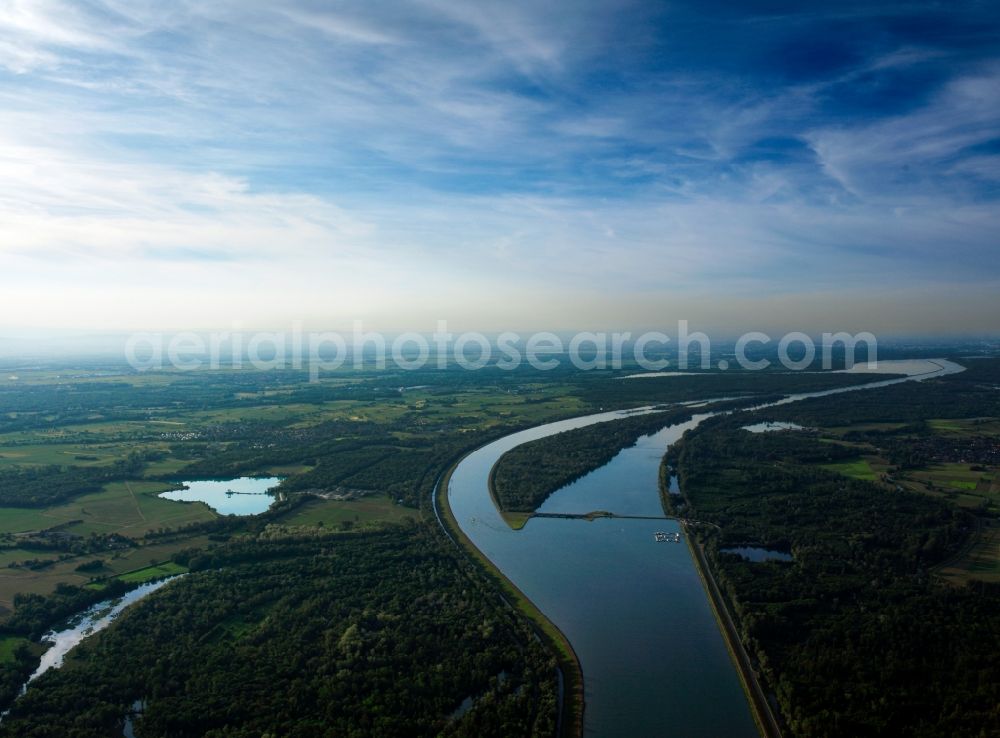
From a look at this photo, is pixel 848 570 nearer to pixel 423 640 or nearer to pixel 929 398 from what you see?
pixel 423 640

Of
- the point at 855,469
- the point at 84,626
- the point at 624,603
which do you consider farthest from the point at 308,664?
the point at 855,469

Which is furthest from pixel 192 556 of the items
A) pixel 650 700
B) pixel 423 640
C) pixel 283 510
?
pixel 650 700

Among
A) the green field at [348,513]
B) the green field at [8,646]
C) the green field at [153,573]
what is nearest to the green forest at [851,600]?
the green field at [348,513]

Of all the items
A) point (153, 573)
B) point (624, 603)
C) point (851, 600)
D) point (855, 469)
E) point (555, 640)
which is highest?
point (855, 469)

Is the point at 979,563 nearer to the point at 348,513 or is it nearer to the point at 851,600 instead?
the point at 851,600

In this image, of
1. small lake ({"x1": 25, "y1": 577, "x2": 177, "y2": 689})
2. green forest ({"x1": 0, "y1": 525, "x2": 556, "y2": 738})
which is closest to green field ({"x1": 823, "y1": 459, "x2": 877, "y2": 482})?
green forest ({"x1": 0, "y1": 525, "x2": 556, "y2": 738})

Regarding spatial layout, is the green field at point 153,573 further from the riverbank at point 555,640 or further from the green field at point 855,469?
the green field at point 855,469

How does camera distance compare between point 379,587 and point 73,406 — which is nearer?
point 379,587
